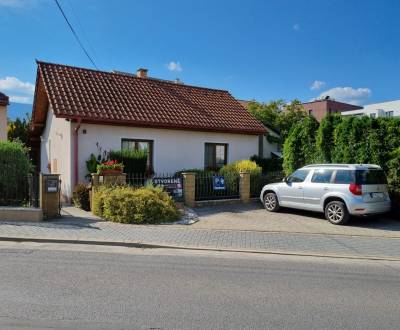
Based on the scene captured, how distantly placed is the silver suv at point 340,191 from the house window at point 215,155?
5955 millimetres

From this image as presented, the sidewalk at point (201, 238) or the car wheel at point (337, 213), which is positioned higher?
the car wheel at point (337, 213)

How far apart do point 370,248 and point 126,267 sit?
5.49 meters

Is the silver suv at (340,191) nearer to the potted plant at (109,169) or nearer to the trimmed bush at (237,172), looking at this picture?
the trimmed bush at (237,172)

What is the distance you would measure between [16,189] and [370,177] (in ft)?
33.5

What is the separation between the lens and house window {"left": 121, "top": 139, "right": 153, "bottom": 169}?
15527 millimetres

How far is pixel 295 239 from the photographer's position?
9.37m

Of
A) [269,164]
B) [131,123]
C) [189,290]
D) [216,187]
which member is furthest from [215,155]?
[189,290]

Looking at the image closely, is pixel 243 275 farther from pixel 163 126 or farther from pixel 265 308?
pixel 163 126

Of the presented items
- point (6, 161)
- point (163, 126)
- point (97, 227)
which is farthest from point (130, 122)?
point (97, 227)

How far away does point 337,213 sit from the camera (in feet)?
36.9

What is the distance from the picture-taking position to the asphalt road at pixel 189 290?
4.37 meters

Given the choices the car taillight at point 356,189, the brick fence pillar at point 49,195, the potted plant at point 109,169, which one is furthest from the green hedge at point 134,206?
the car taillight at point 356,189

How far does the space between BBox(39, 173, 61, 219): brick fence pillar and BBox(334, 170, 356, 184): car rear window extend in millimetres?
7960

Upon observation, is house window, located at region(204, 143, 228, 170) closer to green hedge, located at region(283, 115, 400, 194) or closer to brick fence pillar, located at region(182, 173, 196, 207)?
green hedge, located at region(283, 115, 400, 194)
